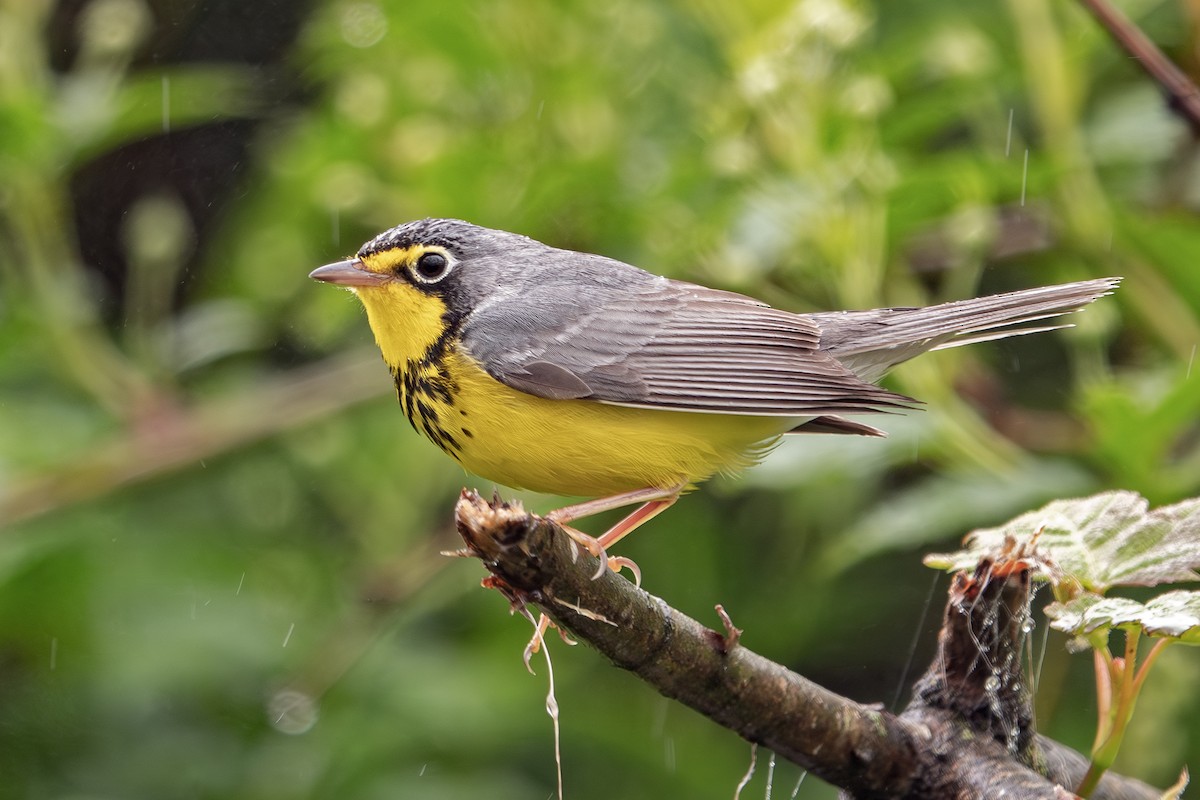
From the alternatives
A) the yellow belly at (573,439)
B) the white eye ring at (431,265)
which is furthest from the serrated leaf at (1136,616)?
the white eye ring at (431,265)

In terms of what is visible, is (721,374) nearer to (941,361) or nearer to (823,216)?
(823,216)

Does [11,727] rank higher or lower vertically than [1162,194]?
lower

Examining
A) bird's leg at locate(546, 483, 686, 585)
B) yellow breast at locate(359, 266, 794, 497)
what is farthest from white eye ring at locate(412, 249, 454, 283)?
bird's leg at locate(546, 483, 686, 585)

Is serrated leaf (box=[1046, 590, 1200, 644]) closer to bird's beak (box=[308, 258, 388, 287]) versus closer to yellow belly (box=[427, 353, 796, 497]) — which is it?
yellow belly (box=[427, 353, 796, 497])

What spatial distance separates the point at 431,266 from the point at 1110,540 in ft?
7.22

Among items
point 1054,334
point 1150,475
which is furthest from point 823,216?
point 1054,334

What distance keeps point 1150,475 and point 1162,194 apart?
190cm

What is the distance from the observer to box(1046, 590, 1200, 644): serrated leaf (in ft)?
8.19

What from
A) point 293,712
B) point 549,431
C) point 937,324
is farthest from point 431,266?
point 293,712

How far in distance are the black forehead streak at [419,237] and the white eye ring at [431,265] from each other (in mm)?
40

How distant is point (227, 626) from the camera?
5617mm

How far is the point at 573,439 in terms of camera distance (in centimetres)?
378

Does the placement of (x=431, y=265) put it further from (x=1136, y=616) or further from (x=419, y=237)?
(x=1136, y=616)

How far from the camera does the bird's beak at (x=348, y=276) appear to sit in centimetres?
416
